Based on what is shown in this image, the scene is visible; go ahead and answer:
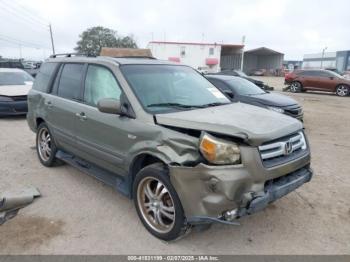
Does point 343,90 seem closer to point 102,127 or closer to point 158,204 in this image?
point 102,127

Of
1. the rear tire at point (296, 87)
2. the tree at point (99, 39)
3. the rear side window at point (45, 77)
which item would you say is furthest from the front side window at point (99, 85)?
the tree at point (99, 39)

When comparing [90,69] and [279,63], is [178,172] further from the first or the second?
[279,63]

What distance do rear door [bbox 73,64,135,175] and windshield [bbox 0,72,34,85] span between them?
770cm

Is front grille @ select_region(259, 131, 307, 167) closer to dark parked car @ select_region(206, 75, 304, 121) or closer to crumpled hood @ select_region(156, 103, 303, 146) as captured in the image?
crumpled hood @ select_region(156, 103, 303, 146)

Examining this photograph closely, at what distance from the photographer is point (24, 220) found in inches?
146

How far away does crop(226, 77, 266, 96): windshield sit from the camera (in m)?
8.74

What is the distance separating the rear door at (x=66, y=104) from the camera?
4.59 metres

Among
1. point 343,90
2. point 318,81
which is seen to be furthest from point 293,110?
point 318,81

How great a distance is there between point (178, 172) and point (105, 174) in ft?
4.98

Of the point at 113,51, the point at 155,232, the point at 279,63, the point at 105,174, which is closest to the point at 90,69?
the point at 105,174

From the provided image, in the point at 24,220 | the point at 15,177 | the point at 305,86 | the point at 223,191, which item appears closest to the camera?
the point at 223,191

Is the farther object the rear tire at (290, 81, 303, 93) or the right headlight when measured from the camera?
the rear tire at (290, 81, 303, 93)

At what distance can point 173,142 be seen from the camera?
310cm

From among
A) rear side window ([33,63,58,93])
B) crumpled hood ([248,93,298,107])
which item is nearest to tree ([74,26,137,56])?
crumpled hood ([248,93,298,107])
